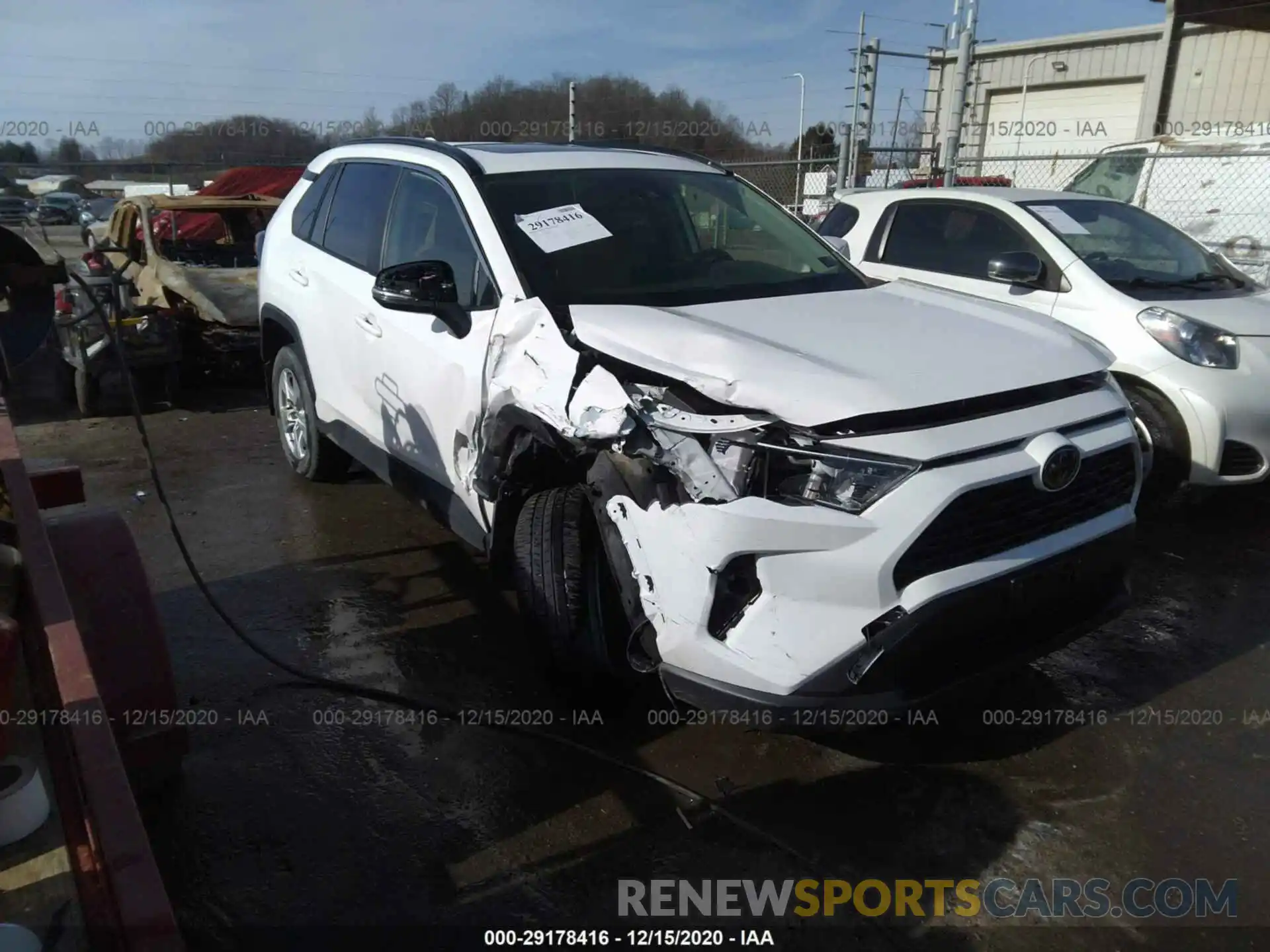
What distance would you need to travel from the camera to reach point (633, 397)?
2705mm

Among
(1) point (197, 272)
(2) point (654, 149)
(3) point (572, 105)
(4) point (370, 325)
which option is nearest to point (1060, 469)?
(2) point (654, 149)

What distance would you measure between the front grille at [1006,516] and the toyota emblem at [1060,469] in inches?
1.5

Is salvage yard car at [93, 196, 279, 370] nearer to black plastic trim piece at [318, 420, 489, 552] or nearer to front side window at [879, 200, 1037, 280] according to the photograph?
black plastic trim piece at [318, 420, 489, 552]

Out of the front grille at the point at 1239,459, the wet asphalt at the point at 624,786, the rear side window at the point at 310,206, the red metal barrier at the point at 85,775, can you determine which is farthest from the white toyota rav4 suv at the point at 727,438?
the front grille at the point at 1239,459

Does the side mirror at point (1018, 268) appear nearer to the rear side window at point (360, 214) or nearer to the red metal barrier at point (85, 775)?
the rear side window at point (360, 214)

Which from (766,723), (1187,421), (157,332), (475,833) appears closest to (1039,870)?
(766,723)

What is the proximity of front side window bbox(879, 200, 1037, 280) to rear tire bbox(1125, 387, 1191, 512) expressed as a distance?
121 centimetres

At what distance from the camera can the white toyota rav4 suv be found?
244cm

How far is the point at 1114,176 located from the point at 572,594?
29.7 ft

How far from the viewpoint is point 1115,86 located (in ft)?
80.0

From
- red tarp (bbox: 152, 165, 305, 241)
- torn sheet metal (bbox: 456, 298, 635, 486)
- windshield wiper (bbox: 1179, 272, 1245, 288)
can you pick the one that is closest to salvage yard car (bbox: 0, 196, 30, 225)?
red tarp (bbox: 152, 165, 305, 241)

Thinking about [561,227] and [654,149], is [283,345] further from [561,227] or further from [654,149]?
[561,227]

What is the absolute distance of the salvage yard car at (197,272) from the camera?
7824mm

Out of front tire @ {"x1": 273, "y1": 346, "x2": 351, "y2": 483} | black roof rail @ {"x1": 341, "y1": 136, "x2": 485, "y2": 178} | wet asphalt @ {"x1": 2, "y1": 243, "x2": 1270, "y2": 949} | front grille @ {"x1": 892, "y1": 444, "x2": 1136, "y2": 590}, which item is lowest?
wet asphalt @ {"x1": 2, "y1": 243, "x2": 1270, "y2": 949}
